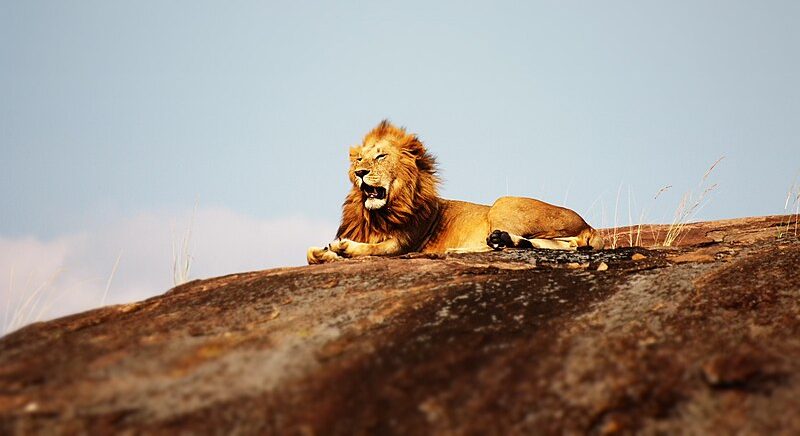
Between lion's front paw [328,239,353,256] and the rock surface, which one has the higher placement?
lion's front paw [328,239,353,256]

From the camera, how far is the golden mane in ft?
28.5

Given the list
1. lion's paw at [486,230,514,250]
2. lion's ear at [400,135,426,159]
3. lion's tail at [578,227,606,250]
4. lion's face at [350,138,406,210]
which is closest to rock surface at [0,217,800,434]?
lion's paw at [486,230,514,250]

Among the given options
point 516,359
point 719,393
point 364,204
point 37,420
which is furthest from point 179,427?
point 364,204

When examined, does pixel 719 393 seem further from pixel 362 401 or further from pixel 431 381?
pixel 362 401

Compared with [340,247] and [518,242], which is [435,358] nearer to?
[518,242]

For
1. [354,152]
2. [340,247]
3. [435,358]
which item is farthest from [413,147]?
[435,358]

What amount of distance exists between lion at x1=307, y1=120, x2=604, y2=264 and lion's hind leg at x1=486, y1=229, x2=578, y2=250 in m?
0.01

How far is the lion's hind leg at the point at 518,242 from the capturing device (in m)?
7.37

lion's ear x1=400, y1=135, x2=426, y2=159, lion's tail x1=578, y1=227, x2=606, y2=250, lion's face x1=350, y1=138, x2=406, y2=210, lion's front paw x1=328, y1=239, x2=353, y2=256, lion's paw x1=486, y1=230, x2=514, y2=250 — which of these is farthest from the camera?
lion's ear x1=400, y1=135, x2=426, y2=159

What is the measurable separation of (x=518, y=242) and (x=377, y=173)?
1.86 meters

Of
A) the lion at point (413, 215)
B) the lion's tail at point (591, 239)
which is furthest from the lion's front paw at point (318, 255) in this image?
the lion's tail at point (591, 239)

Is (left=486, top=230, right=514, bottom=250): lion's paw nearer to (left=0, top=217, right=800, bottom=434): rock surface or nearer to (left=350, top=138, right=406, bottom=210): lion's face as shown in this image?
(left=350, top=138, right=406, bottom=210): lion's face

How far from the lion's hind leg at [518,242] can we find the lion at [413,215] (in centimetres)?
1

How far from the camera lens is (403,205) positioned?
8.66 metres
